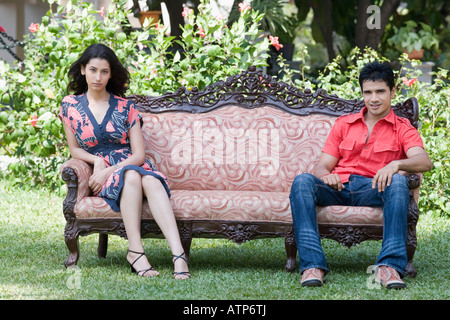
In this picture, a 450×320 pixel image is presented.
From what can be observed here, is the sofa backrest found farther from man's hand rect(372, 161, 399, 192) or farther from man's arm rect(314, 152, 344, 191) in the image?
man's hand rect(372, 161, 399, 192)

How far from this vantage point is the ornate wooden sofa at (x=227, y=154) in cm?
397

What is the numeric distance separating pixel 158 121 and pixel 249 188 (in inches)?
29.7

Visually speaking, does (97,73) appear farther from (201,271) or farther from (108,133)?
(201,271)

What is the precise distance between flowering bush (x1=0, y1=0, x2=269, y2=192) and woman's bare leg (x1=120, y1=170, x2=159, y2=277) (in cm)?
187

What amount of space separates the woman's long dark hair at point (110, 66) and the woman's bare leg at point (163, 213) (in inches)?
30.3

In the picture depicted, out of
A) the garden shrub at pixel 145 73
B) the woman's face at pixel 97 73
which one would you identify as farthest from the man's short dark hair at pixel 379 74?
the garden shrub at pixel 145 73

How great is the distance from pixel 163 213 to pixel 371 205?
1.13 meters

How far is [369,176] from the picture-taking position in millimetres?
4016

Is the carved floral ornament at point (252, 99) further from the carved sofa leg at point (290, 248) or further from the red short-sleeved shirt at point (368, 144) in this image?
the carved sofa leg at point (290, 248)

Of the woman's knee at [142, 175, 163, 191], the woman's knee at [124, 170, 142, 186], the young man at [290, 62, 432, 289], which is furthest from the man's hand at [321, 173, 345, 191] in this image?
the woman's knee at [124, 170, 142, 186]

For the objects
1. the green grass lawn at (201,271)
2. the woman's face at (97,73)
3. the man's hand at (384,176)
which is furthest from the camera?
the woman's face at (97,73)
